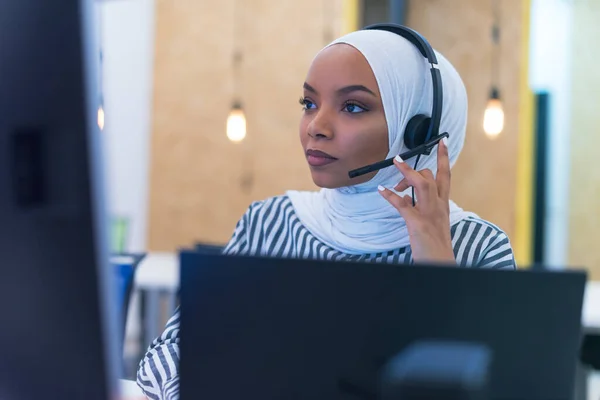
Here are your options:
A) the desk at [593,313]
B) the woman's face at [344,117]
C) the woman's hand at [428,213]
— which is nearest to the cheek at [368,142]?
the woman's face at [344,117]

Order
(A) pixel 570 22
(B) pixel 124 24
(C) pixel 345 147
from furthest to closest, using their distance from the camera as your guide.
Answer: (B) pixel 124 24 < (A) pixel 570 22 < (C) pixel 345 147

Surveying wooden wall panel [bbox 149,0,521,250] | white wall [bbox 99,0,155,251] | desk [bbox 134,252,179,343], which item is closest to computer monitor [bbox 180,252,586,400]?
desk [bbox 134,252,179,343]

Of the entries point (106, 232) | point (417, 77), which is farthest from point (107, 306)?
point (417, 77)

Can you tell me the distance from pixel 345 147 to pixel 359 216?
11 cm

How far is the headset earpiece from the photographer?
108cm

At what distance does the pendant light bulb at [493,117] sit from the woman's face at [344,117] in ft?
7.54

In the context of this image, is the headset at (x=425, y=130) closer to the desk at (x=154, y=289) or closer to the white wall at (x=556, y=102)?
the desk at (x=154, y=289)

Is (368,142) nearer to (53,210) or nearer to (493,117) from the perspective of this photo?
(53,210)

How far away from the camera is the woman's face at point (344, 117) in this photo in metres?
1.08

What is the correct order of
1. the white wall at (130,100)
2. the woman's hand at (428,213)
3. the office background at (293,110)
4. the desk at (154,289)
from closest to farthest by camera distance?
the woman's hand at (428,213)
the desk at (154,289)
the office background at (293,110)
the white wall at (130,100)

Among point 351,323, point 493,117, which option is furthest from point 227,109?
point 351,323

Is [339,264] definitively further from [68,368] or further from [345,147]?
[345,147]

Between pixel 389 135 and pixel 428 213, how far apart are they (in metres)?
A: 0.22

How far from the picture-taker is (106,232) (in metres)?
0.42
